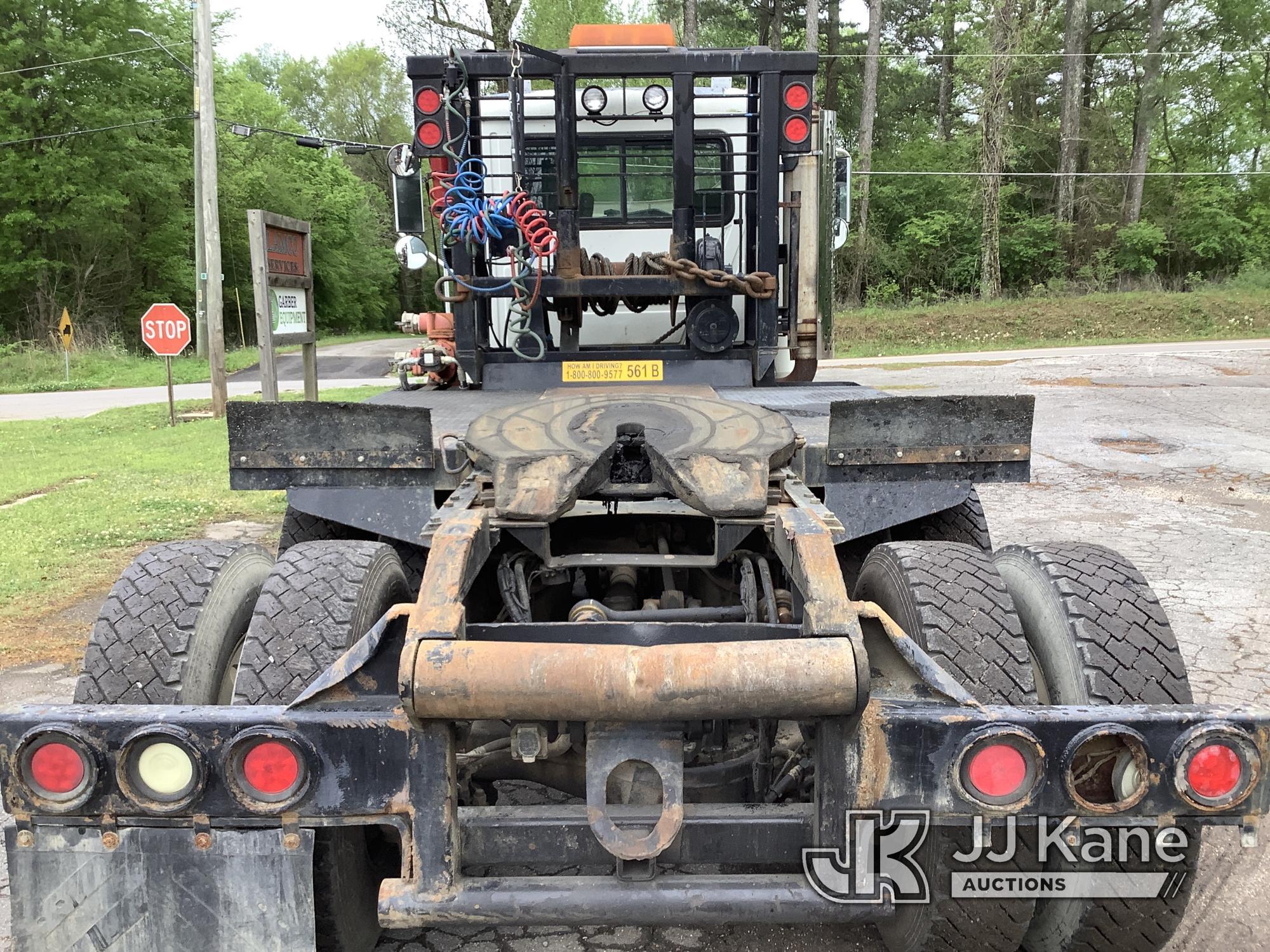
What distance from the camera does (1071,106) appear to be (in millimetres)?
33406

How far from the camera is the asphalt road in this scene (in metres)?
2.69

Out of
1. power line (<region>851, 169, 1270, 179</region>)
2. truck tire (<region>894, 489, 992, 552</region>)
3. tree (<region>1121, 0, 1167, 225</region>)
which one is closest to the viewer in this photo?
truck tire (<region>894, 489, 992, 552</region>)

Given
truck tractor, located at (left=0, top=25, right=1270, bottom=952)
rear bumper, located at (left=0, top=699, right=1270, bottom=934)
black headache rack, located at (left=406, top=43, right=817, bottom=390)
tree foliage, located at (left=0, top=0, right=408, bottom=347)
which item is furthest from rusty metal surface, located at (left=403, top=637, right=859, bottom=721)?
tree foliage, located at (left=0, top=0, right=408, bottom=347)

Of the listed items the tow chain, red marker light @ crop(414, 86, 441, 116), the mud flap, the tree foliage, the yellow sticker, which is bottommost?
the mud flap

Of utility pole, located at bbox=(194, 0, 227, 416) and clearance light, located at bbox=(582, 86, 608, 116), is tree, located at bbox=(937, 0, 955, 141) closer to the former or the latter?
utility pole, located at bbox=(194, 0, 227, 416)

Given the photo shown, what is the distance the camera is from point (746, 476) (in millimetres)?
2775

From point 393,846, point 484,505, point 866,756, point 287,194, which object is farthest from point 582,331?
point 287,194

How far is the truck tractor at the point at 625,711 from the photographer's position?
1.92 meters

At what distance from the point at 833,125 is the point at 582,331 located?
163 cm

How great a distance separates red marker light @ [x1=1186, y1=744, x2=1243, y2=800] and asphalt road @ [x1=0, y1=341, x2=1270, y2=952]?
98 centimetres

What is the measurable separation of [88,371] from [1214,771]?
1058 inches

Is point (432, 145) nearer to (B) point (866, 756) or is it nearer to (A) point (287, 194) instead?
(B) point (866, 756)

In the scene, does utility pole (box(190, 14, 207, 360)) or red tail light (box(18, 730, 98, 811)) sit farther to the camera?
utility pole (box(190, 14, 207, 360))

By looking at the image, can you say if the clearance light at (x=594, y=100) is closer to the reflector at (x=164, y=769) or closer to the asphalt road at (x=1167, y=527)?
the asphalt road at (x=1167, y=527)
